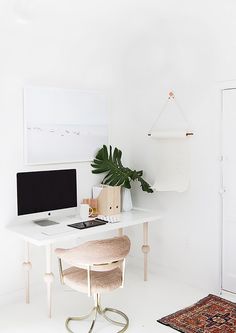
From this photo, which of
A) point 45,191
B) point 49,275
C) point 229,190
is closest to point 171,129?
point 229,190

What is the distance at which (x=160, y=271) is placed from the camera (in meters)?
4.27

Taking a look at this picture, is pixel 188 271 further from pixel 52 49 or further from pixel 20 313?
pixel 52 49

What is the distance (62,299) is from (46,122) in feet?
5.09

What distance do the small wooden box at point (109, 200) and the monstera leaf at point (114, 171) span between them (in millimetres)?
129

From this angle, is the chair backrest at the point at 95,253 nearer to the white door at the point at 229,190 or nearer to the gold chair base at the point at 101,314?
the gold chair base at the point at 101,314

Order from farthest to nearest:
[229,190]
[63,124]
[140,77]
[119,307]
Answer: [140,77]
[63,124]
[229,190]
[119,307]

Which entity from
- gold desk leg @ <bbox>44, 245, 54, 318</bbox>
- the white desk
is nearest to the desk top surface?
the white desk

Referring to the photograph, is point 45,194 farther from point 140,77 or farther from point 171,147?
point 140,77

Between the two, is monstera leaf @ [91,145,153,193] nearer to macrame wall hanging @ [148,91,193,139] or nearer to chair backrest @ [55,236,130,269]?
macrame wall hanging @ [148,91,193,139]

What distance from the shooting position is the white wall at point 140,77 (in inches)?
136

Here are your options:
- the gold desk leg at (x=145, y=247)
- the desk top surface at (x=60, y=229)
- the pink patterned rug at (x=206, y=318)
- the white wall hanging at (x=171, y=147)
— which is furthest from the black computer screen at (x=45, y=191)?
the pink patterned rug at (x=206, y=318)

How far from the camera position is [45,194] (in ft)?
11.5

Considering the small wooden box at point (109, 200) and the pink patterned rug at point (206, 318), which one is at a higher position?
the small wooden box at point (109, 200)

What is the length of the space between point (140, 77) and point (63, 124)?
1.02 m
